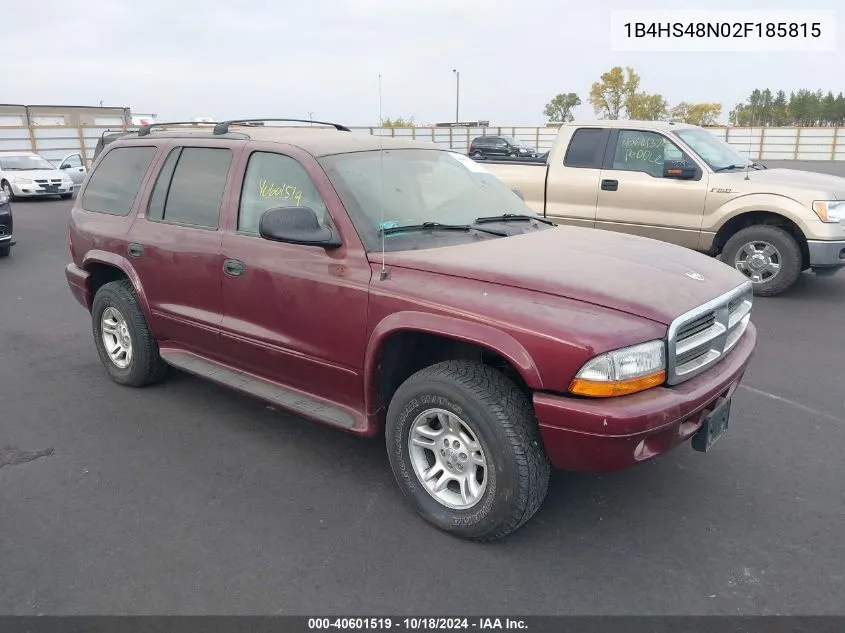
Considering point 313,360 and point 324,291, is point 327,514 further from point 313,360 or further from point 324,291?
point 324,291

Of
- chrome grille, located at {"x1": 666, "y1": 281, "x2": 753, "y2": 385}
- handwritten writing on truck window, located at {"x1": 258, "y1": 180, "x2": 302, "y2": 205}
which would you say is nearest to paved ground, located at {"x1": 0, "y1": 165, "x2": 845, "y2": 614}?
chrome grille, located at {"x1": 666, "y1": 281, "x2": 753, "y2": 385}

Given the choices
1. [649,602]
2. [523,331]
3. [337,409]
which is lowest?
[649,602]

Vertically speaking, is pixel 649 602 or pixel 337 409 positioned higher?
pixel 337 409

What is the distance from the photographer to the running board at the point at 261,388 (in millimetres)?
3473

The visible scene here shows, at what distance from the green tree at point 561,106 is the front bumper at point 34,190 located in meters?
62.7

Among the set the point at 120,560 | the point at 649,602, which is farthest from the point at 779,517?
the point at 120,560

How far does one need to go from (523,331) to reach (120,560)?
200 centimetres

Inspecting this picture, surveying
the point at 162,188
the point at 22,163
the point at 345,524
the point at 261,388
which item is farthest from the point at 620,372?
the point at 22,163

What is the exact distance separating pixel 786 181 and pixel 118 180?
6.63 meters

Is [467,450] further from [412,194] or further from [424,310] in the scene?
[412,194]

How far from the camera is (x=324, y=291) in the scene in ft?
11.1

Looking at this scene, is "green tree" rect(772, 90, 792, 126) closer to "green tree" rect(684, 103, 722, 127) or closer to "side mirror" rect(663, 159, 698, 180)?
"green tree" rect(684, 103, 722, 127)

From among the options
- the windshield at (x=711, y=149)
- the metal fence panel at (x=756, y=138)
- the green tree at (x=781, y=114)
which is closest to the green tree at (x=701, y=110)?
the green tree at (x=781, y=114)

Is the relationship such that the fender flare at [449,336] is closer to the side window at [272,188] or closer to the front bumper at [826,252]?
the side window at [272,188]
